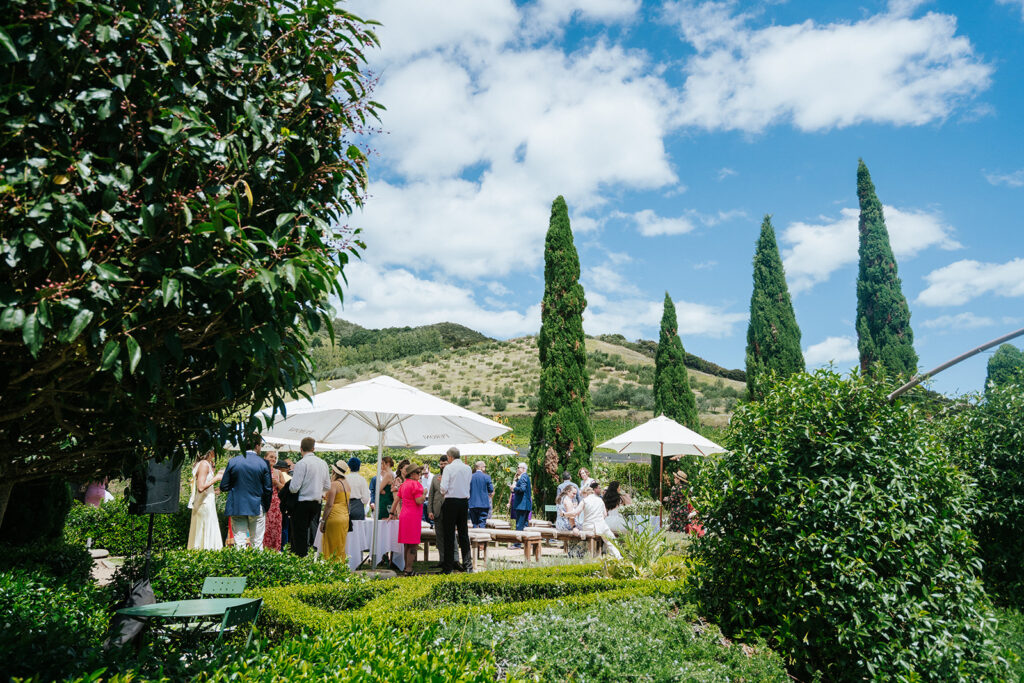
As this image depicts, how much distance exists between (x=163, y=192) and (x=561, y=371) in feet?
59.9

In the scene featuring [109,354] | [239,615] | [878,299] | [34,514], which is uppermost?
[878,299]

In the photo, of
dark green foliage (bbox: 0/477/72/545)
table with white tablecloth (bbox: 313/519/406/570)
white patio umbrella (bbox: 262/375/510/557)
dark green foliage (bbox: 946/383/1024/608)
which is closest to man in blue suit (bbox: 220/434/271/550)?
white patio umbrella (bbox: 262/375/510/557)

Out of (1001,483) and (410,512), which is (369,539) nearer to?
(410,512)

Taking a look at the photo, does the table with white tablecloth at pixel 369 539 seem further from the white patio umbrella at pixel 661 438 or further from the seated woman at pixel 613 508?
the white patio umbrella at pixel 661 438

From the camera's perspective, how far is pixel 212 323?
8.29ft

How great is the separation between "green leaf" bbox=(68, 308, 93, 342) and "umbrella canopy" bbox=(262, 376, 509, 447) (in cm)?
622

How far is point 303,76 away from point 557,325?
719 inches

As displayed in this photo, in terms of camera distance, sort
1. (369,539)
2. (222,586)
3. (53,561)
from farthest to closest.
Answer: (369,539)
(53,561)
(222,586)

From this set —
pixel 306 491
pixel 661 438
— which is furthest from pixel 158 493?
pixel 661 438

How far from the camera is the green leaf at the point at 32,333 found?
7.06 feet

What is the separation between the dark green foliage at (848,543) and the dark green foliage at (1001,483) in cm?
290

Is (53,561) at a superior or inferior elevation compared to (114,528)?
superior

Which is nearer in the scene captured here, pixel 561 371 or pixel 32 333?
pixel 32 333

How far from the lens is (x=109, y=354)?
228 cm
